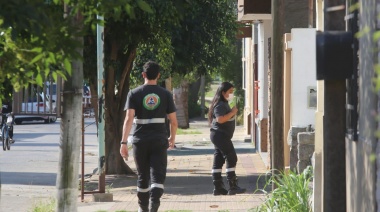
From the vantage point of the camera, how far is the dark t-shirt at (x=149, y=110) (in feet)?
38.1

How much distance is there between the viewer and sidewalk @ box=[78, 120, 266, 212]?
13789 mm

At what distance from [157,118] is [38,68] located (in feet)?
15.2

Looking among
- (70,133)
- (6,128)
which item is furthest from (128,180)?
(70,133)

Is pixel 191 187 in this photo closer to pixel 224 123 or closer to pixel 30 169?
pixel 224 123

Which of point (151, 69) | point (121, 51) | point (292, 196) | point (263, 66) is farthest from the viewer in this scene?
point (263, 66)

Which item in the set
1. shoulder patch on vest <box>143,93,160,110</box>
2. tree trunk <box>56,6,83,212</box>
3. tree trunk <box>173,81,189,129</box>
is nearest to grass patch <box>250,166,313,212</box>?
shoulder patch on vest <box>143,93,160,110</box>

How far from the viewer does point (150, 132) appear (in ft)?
38.1

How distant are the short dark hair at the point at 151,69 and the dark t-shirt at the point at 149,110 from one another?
0.14 metres

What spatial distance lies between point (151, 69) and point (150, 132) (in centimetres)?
71

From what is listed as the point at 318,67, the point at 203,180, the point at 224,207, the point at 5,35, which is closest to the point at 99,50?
the point at 224,207

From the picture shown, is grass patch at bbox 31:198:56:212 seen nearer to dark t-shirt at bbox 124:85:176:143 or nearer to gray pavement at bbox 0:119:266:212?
gray pavement at bbox 0:119:266:212

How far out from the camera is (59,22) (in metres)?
6.46

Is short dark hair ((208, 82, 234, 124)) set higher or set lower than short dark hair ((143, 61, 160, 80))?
lower

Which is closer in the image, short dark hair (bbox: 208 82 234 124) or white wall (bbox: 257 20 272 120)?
short dark hair (bbox: 208 82 234 124)
